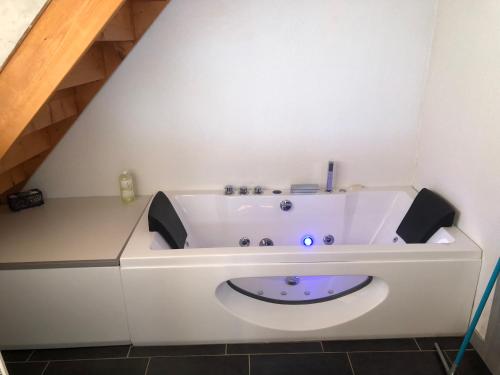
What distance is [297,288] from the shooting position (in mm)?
2107

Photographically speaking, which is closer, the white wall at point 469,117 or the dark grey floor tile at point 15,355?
the white wall at point 469,117

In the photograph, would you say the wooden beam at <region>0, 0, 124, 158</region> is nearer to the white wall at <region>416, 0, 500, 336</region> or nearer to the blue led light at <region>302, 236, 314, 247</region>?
the white wall at <region>416, 0, 500, 336</region>

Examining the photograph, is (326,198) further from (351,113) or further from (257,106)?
(257,106)

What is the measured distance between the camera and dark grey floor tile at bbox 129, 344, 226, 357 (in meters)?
1.86

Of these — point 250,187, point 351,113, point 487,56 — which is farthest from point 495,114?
point 250,187

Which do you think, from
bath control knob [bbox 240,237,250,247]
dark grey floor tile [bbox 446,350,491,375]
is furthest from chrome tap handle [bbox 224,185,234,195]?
dark grey floor tile [bbox 446,350,491,375]

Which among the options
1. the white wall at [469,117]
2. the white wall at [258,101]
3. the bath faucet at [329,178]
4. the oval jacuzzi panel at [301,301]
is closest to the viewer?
the white wall at [469,117]

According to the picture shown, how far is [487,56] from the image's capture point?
1652 millimetres

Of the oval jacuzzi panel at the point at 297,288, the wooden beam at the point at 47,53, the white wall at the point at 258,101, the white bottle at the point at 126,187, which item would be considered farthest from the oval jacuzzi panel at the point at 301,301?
the wooden beam at the point at 47,53

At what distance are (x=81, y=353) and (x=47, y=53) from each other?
4.69 feet

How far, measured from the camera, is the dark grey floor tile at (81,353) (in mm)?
1857

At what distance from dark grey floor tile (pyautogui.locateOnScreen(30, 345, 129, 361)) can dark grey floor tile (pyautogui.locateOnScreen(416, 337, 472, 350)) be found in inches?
58.7

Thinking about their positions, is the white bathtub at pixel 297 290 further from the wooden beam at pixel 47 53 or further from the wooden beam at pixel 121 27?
the wooden beam at pixel 121 27

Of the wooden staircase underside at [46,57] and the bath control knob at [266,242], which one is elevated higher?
the wooden staircase underside at [46,57]
